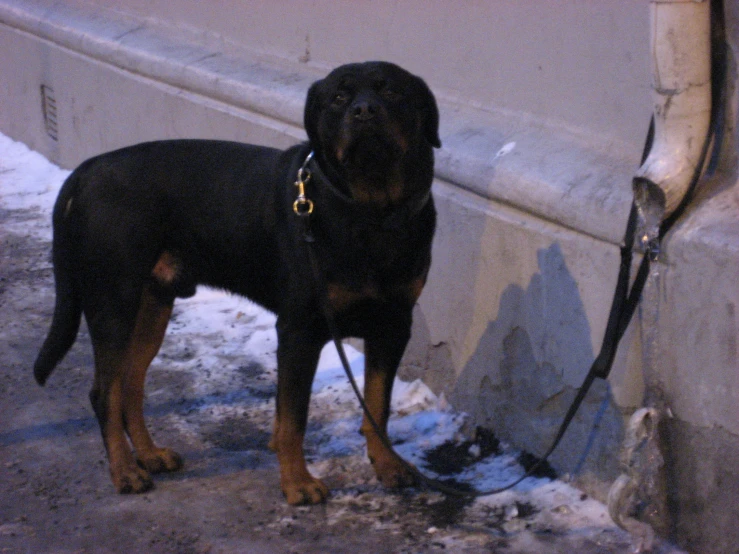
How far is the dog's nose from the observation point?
3227 mm

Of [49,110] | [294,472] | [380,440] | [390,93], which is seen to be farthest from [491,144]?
[49,110]

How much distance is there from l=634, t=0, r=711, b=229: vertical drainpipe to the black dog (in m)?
0.80

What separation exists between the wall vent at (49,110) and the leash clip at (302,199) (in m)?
5.89

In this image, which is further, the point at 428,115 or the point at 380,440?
the point at 380,440

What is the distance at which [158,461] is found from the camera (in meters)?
3.98

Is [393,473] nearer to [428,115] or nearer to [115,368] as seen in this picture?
[115,368]

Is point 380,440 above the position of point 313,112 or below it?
below

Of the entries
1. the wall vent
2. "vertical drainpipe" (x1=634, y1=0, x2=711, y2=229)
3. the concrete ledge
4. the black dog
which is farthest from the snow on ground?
the wall vent

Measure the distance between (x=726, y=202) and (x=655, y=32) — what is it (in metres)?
0.55

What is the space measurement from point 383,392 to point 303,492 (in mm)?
491

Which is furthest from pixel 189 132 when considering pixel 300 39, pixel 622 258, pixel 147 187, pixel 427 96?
pixel 622 258

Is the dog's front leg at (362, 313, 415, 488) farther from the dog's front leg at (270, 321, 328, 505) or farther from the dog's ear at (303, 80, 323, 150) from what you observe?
the dog's ear at (303, 80, 323, 150)

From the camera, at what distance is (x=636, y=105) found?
11.6 ft

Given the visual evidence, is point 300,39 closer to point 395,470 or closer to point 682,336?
point 395,470
